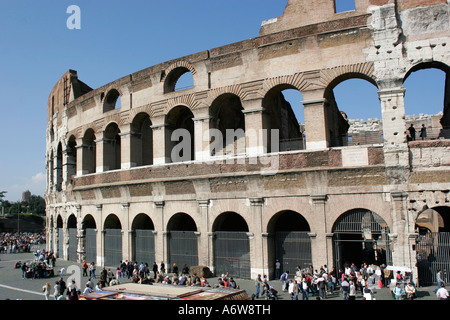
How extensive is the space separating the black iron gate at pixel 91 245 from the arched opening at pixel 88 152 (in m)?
3.55

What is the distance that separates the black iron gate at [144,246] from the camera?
18578 millimetres

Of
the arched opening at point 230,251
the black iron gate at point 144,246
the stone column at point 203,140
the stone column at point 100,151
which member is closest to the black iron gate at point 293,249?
the arched opening at point 230,251

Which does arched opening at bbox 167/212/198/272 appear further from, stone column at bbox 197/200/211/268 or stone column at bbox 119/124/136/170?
stone column at bbox 119/124/136/170

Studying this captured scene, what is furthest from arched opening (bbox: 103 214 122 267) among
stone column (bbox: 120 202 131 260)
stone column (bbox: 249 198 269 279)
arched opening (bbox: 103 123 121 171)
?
stone column (bbox: 249 198 269 279)

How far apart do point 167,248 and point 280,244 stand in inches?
217

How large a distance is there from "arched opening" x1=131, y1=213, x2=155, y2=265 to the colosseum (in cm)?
8

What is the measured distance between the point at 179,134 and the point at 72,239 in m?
10.8

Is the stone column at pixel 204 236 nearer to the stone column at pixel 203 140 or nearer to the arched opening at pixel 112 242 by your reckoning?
the stone column at pixel 203 140

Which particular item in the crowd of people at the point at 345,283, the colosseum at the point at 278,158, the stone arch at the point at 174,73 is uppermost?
the stone arch at the point at 174,73

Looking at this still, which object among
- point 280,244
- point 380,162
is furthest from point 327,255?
point 380,162

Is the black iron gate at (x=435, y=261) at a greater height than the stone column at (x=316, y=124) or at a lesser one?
lesser

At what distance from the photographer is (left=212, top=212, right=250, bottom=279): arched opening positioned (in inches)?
624

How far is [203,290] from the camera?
961 cm

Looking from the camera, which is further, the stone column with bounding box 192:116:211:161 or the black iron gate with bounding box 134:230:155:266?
the black iron gate with bounding box 134:230:155:266
